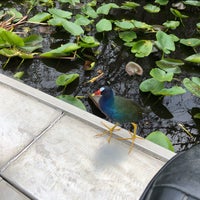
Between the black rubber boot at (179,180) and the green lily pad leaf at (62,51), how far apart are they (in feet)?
6.88

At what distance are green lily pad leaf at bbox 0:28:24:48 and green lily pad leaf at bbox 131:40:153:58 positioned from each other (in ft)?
3.64

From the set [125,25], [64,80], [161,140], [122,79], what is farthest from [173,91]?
[125,25]

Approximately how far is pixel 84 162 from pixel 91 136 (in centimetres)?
21

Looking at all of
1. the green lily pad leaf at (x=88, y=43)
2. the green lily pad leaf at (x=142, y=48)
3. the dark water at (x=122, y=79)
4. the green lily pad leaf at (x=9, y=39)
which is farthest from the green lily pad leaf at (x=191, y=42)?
the green lily pad leaf at (x=9, y=39)

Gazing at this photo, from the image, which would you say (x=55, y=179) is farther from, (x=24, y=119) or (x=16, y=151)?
(x=24, y=119)

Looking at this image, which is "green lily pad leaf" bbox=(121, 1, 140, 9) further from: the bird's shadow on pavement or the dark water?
the bird's shadow on pavement

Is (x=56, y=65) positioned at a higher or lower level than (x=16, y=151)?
lower

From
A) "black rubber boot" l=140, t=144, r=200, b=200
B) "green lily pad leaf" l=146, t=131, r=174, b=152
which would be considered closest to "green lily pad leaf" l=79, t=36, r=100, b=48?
"green lily pad leaf" l=146, t=131, r=174, b=152

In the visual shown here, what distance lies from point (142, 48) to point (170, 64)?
33 centimetres

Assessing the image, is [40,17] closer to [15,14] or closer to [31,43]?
[15,14]

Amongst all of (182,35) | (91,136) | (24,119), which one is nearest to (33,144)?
(24,119)

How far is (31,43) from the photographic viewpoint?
3158 mm

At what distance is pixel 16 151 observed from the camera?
1855 mm

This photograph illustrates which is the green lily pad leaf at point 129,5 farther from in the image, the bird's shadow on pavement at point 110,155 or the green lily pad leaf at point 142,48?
the bird's shadow on pavement at point 110,155
